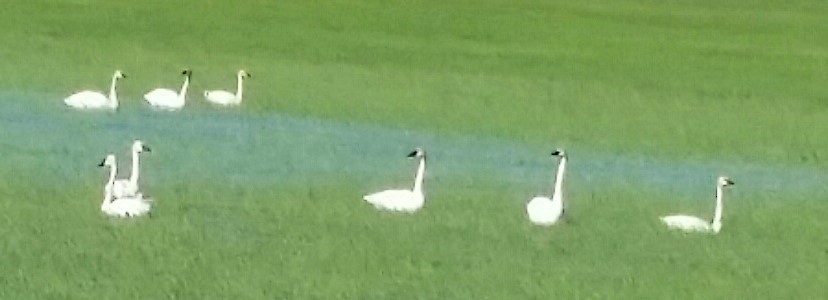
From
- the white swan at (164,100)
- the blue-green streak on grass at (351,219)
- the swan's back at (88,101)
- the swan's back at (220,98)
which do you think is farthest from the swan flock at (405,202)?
the swan's back at (220,98)

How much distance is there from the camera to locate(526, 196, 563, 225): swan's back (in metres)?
10.5

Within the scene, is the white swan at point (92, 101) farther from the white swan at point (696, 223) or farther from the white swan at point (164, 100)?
the white swan at point (696, 223)

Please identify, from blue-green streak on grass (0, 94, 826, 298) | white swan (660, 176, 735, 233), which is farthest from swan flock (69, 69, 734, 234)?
blue-green streak on grass (0, 94, 826, 298)

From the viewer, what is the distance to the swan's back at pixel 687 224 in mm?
10570

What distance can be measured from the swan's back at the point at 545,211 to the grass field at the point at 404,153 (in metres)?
0.07

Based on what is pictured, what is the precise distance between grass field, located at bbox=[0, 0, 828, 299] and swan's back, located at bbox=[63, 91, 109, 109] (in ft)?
0.47

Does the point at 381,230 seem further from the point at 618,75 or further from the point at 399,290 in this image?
the point at 618,75

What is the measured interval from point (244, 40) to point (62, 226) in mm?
11856

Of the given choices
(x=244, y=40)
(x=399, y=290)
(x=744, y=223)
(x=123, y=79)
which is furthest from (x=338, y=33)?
(x=399, y=290)

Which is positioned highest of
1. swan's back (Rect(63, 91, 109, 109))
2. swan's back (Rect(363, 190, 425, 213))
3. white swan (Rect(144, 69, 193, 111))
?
white swan (Rect(144, 69, 193, 111))

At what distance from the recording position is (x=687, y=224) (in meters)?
10.6

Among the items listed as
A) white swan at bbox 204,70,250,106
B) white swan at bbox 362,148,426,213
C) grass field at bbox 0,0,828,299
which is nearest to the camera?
grass field at bbox 0,0,828,299

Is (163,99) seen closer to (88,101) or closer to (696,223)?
(88,101)

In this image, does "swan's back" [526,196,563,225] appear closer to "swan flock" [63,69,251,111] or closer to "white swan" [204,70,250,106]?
"swan flock" [63,69,251,111]
